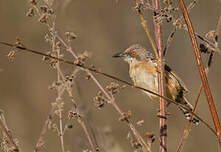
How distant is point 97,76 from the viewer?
7922mm

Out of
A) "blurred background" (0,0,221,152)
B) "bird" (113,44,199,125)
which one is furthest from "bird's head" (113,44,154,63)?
"blurred background" (0,0,221,152)

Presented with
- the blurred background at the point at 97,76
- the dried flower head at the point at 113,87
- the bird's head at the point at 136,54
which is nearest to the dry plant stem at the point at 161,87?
the dried flower head at the point at 113,87

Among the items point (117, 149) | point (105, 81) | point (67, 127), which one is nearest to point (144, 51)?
point (117, 149)

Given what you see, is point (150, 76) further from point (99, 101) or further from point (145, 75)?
point (99, 101)

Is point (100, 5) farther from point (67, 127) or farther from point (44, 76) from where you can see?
point (67, 127)

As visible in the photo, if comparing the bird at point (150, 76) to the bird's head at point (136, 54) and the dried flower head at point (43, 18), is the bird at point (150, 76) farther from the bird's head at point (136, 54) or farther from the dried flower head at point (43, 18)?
the dried flower head at point (43, 18)

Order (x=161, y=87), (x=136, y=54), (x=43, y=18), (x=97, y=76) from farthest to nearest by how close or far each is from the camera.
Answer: (x=97, y=76) → (x=136, y=54) → (x=161, y=87) → (x=43, y=18)

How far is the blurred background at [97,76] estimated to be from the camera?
23.6 feet

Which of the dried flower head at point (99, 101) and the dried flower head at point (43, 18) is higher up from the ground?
the dried flower head at point (43, 18)

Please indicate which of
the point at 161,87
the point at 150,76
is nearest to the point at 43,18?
the point at 161,87

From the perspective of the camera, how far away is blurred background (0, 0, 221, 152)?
23.6 ft

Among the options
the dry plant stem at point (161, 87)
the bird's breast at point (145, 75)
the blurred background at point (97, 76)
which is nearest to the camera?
the dry plant stem at point (161, 87)

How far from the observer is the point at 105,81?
796 cm

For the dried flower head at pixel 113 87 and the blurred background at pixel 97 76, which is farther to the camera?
the blurred background at pixel 97 76
